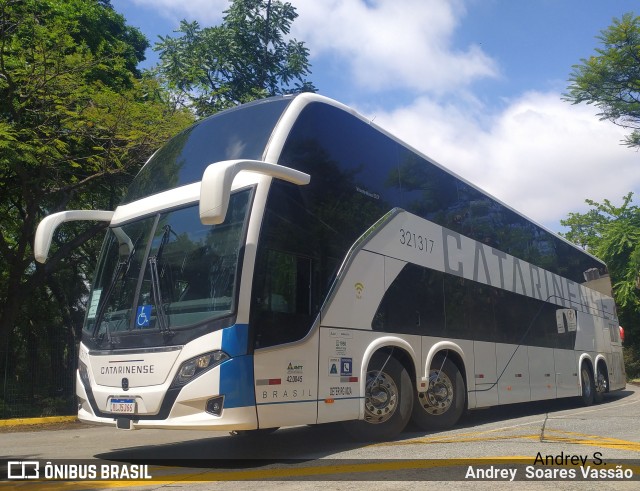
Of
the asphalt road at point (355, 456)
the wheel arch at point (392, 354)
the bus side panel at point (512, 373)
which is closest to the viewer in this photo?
the asphalt road at point (355, 456)

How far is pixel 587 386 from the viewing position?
1587 cm

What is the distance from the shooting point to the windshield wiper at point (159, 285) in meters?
6.73

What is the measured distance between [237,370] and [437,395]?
443 cm

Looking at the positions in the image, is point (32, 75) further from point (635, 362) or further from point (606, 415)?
point (635, 362)

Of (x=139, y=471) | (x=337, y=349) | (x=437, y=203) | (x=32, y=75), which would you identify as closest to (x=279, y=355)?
(x=337, y=349)

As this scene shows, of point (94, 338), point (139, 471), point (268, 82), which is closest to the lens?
point (139, 471)

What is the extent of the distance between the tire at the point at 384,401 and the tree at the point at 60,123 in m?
8.28

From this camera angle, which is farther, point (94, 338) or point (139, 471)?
point (94, 338)

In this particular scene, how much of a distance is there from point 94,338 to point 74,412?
32.5ft

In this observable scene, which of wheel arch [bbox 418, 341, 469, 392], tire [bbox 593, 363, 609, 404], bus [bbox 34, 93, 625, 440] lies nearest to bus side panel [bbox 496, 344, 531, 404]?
bus [bbox 34, 93, 625, 440]

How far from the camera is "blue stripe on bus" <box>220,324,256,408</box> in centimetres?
624

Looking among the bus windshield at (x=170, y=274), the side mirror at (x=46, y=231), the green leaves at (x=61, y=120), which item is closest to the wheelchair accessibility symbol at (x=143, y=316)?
the bus windshield at (x=170, y=274)

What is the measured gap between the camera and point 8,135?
38.9ft

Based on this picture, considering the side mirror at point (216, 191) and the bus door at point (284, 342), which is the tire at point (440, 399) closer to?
the bus door at point (284, 342)
